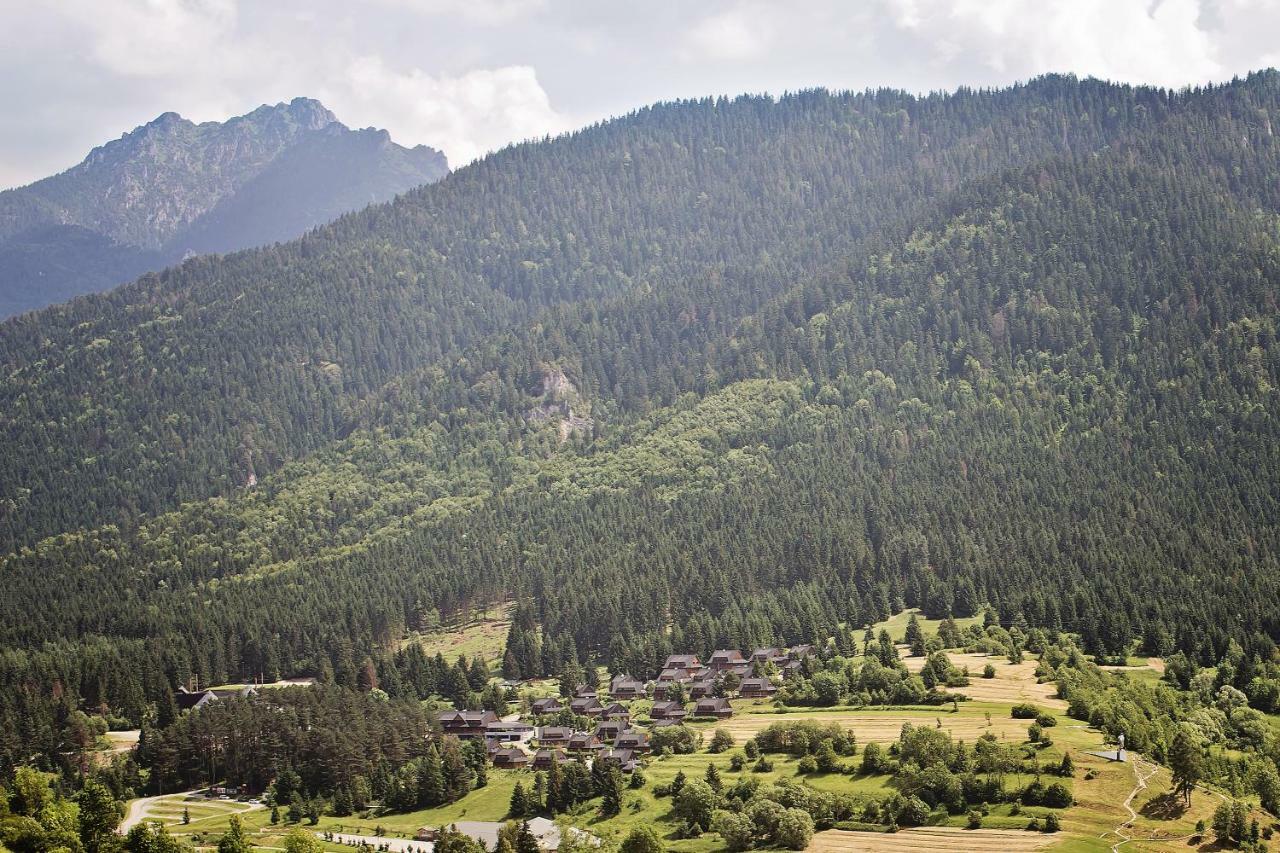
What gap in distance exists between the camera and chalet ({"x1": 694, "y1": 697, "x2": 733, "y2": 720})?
16362 cm

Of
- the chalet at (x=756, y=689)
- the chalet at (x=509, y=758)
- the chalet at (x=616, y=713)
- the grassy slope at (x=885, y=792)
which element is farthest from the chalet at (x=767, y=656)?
the chalet at (x=509, y=758)

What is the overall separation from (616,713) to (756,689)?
1813 cm

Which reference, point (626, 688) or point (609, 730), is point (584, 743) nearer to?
point (609, 730)

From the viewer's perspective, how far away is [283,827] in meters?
133

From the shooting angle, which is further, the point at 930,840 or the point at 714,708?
the point at 714,708

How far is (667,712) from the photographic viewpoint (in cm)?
16488

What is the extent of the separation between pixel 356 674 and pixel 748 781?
78.0 meters

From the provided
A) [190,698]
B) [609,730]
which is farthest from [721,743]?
[190,698]

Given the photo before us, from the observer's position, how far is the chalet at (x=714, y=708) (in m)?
164

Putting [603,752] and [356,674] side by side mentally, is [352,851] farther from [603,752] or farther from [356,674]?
[356,674]

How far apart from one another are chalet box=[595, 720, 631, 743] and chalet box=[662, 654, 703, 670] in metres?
27.7

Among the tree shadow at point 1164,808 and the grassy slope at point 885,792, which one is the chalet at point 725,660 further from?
the tree shadow at point 1164,808

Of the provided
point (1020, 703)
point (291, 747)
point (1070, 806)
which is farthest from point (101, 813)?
point (1020, 703)

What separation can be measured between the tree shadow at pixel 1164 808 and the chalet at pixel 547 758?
184 ft
